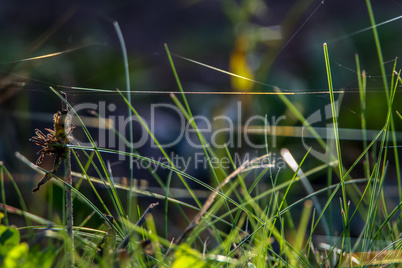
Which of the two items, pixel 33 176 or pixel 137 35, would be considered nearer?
pixel 33 176

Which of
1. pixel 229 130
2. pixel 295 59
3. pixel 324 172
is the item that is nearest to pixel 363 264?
pixel 324 172

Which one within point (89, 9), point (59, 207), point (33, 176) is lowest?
point (59, 207)

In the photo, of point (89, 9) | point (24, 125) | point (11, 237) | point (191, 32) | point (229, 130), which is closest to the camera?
point (11, 237)

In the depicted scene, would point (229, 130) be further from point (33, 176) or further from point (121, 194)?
point (33, 176)

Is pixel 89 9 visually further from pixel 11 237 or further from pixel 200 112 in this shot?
pixel 11 237

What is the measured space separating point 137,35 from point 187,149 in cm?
75

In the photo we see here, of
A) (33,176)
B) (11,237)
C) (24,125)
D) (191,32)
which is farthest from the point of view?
(191,32)

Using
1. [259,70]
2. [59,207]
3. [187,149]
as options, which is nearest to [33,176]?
[59,207]

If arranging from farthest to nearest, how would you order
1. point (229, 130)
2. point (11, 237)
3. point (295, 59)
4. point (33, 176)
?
1. point (295, 59)
2. point (229, 130)
3. point (33, 176)
4. point (11, 237)

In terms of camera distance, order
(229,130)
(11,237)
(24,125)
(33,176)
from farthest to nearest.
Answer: (24,125)
(229,130)
(33,176)
(11,237)

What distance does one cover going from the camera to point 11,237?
1.47 ft

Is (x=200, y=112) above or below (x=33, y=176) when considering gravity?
above

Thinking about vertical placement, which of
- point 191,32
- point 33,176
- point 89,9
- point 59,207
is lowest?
point 59,207

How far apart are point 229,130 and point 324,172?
345mm
